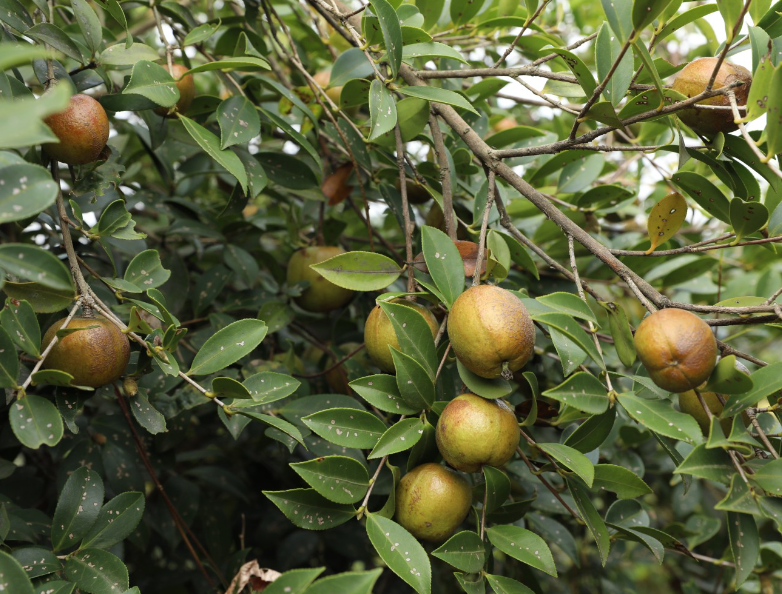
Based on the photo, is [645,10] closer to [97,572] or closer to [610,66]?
[610,66]

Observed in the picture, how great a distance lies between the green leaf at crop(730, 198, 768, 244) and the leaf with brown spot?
82 mm

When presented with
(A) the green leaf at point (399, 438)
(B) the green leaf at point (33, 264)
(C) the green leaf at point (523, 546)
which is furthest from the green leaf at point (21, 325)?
(C) the green leaf at point (523, 546)

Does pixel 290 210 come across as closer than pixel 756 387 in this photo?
No

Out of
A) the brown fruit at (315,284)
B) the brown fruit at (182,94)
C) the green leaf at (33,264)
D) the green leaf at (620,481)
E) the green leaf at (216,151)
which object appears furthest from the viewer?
the brown fruit at (315,284)

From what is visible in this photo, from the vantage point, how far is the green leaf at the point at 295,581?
670 millimetres

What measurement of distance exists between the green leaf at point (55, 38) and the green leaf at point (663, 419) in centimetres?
96

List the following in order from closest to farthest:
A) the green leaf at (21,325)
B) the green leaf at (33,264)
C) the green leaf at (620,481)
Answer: the green leaf at (33,264), the green leaf at (21,325), the green leaf at (620,481)

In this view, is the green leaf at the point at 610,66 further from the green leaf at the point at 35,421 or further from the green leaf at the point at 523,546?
the green leaf at the point at 35,421

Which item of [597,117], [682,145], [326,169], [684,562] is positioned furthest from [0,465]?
[684,562]

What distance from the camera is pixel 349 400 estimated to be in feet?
3.61

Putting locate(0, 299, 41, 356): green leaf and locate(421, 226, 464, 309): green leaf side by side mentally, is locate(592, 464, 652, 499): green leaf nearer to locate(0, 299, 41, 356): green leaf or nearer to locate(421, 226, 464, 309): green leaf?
locate(421, 226, 464, 309): green leaf

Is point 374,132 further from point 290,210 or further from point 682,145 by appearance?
point 290,210

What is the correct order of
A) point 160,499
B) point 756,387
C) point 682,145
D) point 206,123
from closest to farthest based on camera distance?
1. point 756,387
2. point 682,145
3. point 206,123
4. point 160,499

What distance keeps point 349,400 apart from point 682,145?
0.68m
